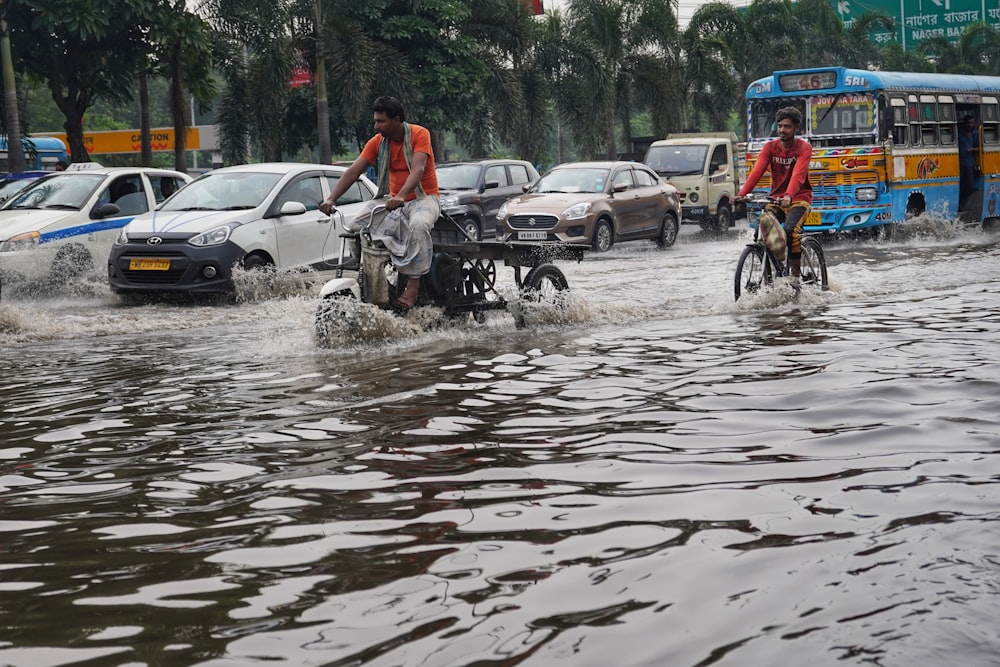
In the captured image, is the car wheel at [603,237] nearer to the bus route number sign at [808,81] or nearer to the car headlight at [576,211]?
the car headlight at [576,211]

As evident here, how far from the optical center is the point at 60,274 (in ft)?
49.1

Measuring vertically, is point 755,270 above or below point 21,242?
below

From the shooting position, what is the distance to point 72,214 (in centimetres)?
1518

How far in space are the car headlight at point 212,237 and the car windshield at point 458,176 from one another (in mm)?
10596

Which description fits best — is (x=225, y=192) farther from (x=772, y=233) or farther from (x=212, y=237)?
(x=772, y=233)

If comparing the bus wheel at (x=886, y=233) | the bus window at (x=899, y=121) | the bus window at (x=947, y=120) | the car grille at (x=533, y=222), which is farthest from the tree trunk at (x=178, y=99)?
the bus window at (x=947, y=120)

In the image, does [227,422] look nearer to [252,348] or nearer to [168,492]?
[168,492]

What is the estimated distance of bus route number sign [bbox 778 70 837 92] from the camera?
70.3 feet

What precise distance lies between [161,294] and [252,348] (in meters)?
4.55

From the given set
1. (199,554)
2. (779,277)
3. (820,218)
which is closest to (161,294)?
(779,277)

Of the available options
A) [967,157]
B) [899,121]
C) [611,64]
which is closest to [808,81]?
[899,121]

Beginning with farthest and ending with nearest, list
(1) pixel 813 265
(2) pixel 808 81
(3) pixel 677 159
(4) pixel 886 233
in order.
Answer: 1. (3) pixel 677 159
2. (4) pixel 886 233
3. (2) pixel 808 81
4. (1) pixel 813 265

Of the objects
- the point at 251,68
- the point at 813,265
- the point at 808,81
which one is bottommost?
the point at 813,265

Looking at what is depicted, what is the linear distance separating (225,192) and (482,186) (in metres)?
9.90
